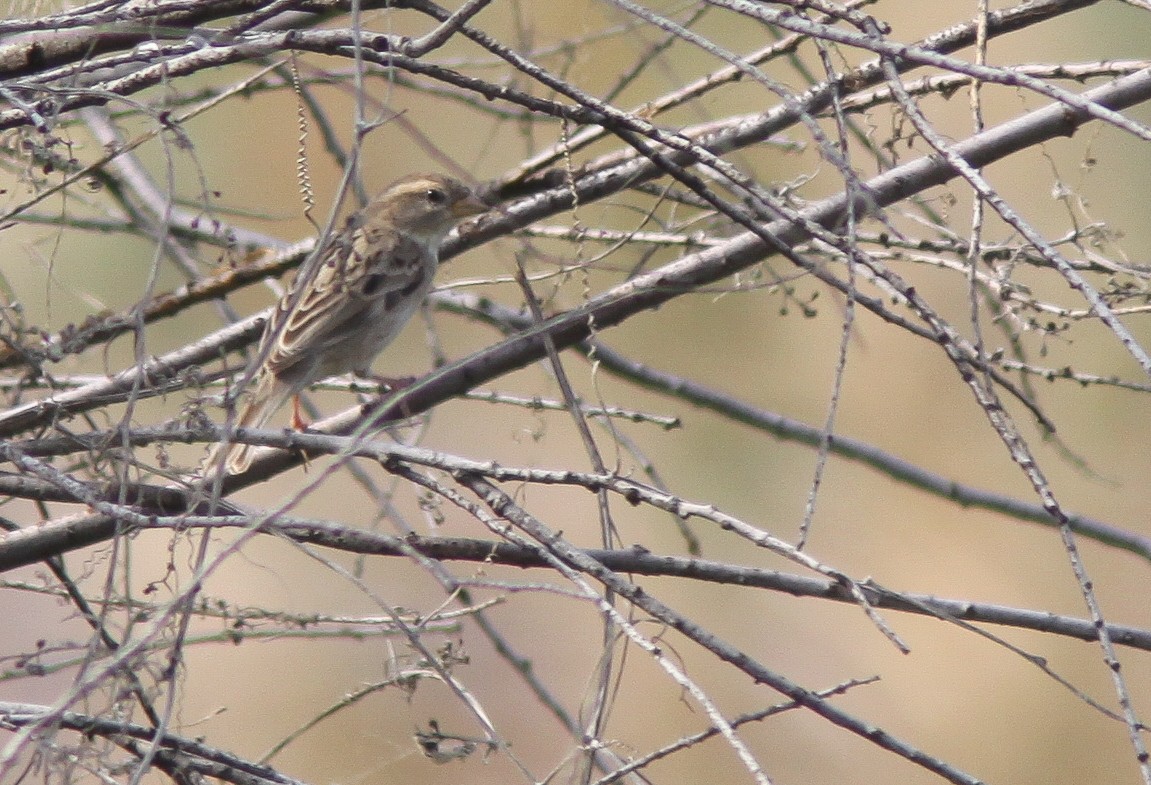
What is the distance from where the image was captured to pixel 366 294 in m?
5.10

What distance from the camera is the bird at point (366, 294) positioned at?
474 centimetres

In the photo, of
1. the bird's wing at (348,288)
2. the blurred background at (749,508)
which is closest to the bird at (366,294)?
the bird's wing at (348,288)

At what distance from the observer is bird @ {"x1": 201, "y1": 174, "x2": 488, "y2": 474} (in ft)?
15.5

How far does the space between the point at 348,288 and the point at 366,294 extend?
0.09 meters

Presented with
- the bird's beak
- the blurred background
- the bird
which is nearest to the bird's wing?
the bird

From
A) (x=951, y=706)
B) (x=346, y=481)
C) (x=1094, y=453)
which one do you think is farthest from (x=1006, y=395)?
(x=346, y=481)

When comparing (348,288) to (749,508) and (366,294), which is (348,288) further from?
(749,508)

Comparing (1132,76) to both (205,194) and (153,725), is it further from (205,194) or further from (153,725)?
(153,725)

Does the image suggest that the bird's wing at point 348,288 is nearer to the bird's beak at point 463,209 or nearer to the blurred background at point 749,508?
the bird's beak at point 463,209

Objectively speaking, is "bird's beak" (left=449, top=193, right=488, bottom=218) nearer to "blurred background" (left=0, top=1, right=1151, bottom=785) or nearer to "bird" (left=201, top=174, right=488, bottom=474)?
"bird" (left=201, top=174, right=488, bottom=474)

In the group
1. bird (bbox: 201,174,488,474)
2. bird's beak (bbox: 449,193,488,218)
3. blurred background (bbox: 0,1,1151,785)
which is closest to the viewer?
bird (bbox: 201,174,488,474)

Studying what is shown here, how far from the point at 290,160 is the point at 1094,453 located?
4956mm

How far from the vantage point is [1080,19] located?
7844 mm

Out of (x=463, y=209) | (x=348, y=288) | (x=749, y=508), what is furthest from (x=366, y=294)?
(x=749, y=508)
